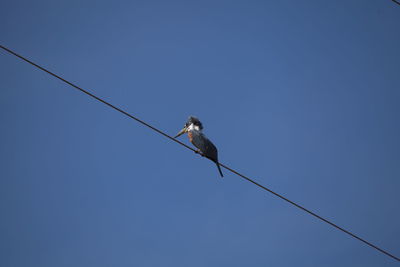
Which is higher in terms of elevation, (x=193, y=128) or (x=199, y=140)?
(x=193, y=128)

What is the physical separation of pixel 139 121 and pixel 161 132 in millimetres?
506

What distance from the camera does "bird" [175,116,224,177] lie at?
10.2 metres

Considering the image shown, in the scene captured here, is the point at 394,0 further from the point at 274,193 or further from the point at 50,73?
the point at 50,73

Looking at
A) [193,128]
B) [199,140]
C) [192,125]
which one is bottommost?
[199,140]

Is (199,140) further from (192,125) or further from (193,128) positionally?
(192,125)

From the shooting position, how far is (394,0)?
18.8ft

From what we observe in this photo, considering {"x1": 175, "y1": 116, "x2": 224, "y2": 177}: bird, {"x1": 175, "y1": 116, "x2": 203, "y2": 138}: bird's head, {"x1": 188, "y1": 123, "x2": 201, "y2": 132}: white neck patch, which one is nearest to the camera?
{"x1": 175, "y1": 116, "x2": 224, "y2": 177}: bird

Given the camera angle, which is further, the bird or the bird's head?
the bird's head

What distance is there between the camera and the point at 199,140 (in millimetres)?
10938

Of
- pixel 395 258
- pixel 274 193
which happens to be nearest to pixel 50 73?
pixel 274 193

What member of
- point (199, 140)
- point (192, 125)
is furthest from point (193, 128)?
point (199, 140)

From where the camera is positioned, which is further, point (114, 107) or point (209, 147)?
point (209, 147)

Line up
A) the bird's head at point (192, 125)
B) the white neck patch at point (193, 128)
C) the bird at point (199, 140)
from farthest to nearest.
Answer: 1. the bird's head at point (192, 125)
2. the white neck patch at point (193, 128)
3. the bird at point (199, 140)

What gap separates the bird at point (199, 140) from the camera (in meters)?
10.2
